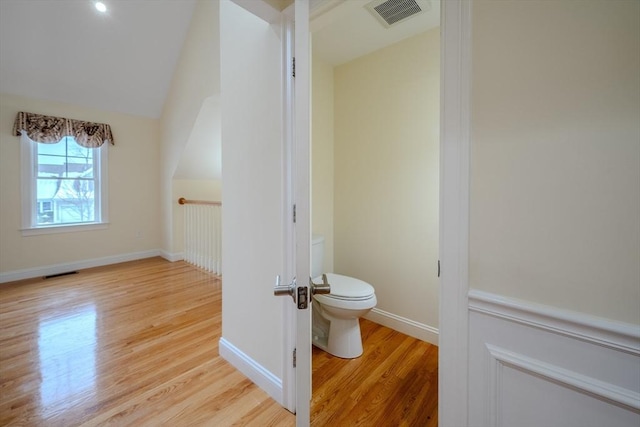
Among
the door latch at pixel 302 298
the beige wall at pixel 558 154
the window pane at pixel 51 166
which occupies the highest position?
the window pane at pixel 51 166

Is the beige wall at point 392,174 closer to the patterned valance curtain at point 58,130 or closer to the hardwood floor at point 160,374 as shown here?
the hardwood floor at point 160,374

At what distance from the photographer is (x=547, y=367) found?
0.76m

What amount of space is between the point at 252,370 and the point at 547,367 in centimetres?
149

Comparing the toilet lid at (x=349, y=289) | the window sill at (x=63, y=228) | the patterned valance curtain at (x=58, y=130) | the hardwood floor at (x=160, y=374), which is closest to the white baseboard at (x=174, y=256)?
the window sill at (x=63, y=228)

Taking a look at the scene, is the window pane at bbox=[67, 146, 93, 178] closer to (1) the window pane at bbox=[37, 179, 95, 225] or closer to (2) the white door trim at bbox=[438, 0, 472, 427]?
(1) the window pane at bbox=[37, 179, 95, 225]

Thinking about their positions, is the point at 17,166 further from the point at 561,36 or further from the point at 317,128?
the point at 561,36

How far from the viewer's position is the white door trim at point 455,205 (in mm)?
853

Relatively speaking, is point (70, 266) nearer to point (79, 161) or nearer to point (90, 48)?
point (79, 161)

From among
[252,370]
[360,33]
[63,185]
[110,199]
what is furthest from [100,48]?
[252,370]

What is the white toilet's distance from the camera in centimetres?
177

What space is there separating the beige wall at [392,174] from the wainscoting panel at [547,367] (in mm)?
1187

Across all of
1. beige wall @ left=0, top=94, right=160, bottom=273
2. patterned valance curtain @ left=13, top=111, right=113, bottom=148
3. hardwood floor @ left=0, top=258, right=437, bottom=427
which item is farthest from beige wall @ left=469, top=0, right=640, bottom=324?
beige wall @ left=0, top=94, right=160, bottom=273

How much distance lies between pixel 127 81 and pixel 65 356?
3572 mm

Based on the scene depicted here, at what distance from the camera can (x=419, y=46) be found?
2.00 meters
